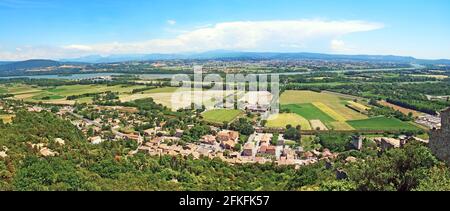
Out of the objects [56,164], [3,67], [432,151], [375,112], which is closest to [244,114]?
[375,112]

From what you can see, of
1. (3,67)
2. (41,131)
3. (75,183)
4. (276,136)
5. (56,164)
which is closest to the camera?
(75,183)

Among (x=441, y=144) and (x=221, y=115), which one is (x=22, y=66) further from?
(x=441, y=144)

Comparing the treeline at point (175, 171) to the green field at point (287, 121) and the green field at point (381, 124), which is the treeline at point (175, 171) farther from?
the green field at point (381, 124)

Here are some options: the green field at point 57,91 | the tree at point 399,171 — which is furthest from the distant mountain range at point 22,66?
the tree at point 399,171

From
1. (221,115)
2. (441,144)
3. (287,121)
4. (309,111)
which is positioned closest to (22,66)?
(221,115)

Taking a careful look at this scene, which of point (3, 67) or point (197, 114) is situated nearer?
point (197, 114)
